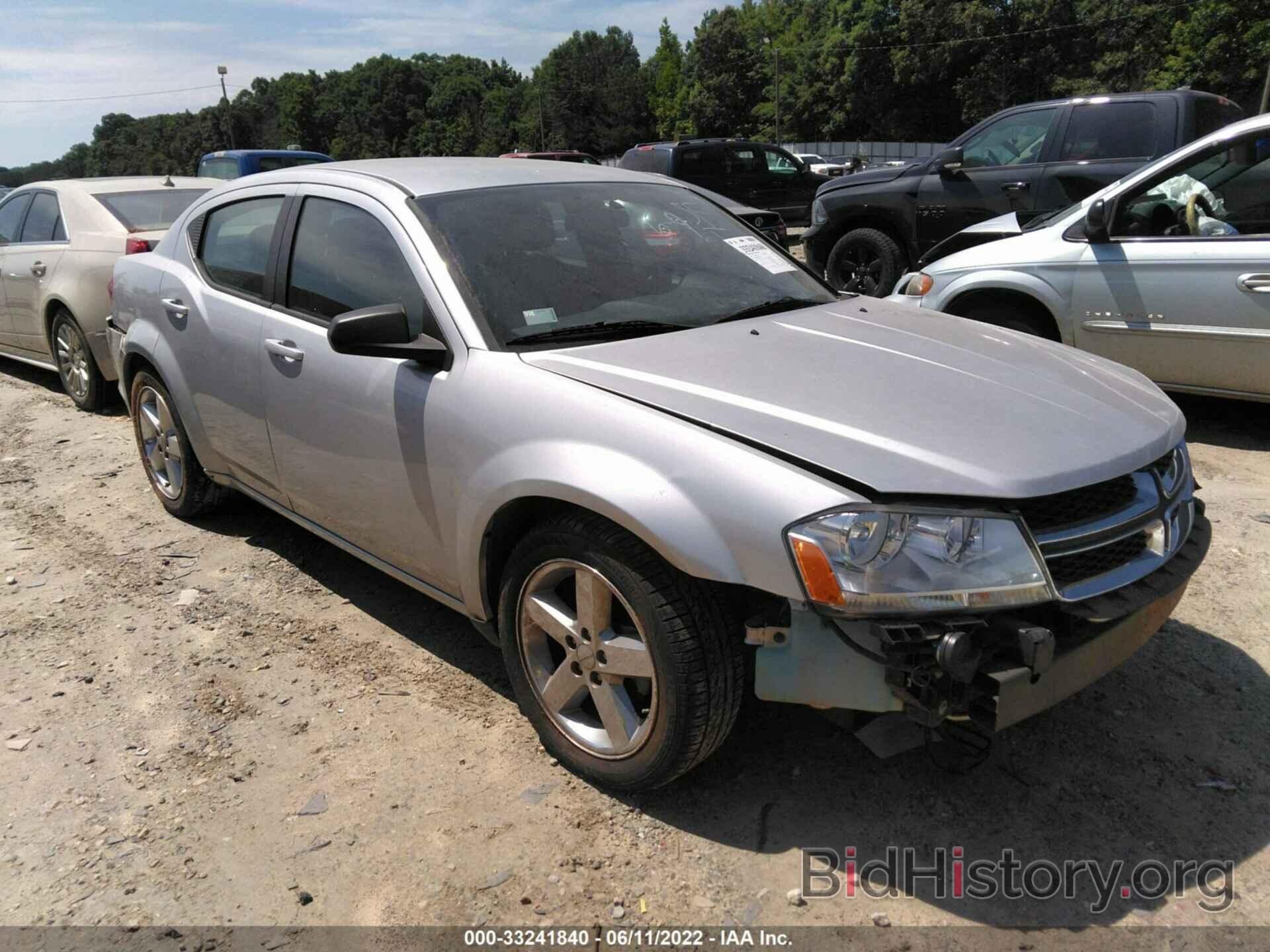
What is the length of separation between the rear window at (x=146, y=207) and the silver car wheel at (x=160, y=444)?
286 centimetres

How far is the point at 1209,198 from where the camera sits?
5461 millimetres

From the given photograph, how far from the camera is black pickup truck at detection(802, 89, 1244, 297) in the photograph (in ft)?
25.0

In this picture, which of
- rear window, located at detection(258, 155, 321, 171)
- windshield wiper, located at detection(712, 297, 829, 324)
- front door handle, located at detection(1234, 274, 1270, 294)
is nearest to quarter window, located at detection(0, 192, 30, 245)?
windshield wiper, located at detection(712, 297, 829, 324)

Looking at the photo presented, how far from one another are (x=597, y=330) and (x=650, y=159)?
45.5 ft

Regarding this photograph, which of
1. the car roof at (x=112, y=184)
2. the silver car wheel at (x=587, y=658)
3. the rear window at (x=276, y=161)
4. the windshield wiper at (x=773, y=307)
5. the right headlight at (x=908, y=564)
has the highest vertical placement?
the rear window at (x=276, y=161)

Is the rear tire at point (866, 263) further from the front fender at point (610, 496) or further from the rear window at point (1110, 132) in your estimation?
the front fender at point (610, 496)

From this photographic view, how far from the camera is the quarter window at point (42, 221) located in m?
7.45

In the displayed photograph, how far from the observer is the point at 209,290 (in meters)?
4.07

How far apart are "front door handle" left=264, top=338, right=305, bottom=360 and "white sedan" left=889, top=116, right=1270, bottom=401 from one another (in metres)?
3.14

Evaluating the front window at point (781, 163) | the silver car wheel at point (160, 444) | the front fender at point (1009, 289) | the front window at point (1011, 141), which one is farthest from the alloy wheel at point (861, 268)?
the front window at point (781, 163)

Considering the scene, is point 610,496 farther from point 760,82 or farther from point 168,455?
point 760,82

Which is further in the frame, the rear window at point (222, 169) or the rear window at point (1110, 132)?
the rear window at point (222, 169)

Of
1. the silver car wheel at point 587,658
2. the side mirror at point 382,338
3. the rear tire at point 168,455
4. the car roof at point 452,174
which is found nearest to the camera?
the silver car wheel at point 587,658

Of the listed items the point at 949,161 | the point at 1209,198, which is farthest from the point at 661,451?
the point at 949,161
